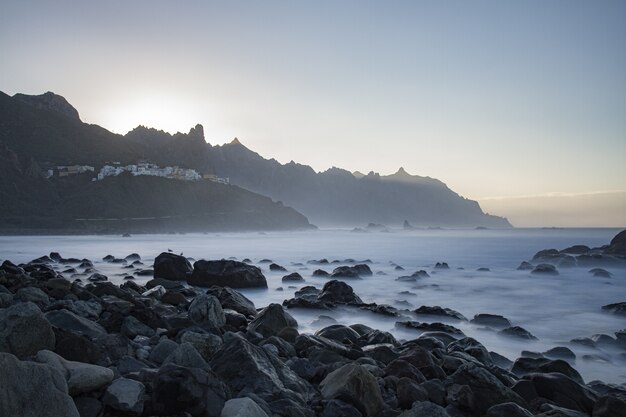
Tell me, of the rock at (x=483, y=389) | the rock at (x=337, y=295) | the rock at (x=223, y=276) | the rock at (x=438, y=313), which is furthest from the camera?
the rock at (x=223, y=276)

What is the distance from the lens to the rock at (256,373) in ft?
16.9

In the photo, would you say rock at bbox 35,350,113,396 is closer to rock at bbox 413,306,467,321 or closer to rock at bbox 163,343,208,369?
rock at bbox 163,343,208,369

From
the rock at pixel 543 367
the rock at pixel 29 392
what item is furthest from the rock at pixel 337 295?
the rock at pixel 29 392

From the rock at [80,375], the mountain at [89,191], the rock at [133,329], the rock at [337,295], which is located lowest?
the rock at [337,295]

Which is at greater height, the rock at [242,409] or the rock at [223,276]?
the rock at [242,409]

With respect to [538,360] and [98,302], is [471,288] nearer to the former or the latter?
[538,360]

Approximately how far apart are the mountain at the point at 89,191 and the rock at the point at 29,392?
87.7 meters

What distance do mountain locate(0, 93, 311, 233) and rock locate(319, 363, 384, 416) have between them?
87338mm

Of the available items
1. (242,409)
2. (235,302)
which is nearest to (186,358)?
(242,409)

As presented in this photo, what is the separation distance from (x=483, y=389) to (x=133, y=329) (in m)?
5.51

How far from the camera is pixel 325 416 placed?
16.2 feet

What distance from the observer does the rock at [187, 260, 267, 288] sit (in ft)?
65.9

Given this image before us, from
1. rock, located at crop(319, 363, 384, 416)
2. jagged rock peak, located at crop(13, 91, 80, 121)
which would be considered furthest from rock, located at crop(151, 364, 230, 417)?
jagged rock peak, located at crop(13, 91, 80, 121)

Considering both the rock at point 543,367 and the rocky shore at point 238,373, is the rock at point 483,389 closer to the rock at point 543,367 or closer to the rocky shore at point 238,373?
the rocky shore at point 238,373
